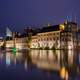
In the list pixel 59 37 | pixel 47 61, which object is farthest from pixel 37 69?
pixel 59 37

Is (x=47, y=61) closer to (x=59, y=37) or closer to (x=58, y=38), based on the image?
(x=59, y=37)

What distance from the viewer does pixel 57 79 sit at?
14258mm

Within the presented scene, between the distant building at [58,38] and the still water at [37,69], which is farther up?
the distant building at [58,38]

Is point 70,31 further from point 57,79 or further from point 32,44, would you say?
point 57,79

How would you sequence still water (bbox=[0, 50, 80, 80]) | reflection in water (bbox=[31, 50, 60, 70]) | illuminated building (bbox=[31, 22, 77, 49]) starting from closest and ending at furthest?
1. still water (bbox=[0, 50, 80, 80])
2. reflection in water (bbox=[31, 50, 60, 70])
3. illuminated building (bbox=[31, 22, 77, 49])

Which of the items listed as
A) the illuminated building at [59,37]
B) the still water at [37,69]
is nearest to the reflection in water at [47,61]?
the still water at [37,69]

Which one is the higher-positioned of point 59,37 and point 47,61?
point 59,37

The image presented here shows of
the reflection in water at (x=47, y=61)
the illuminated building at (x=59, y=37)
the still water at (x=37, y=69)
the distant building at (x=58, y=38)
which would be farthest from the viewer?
the distant building at (x=58, y=38)

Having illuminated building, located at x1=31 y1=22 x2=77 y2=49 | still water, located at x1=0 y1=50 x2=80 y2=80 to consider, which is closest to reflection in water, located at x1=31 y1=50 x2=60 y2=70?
still water, located at x1=0 y1=50 x2=80 y2=80

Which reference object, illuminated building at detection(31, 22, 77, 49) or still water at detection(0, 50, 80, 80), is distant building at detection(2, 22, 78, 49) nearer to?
illuminated building at detection(31, 22, 77, 49)

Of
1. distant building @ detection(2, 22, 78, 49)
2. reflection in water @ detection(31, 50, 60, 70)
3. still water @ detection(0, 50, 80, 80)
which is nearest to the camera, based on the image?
still water @ detection(0, 50, 80, 80)

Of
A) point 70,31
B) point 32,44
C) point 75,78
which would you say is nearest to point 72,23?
point 70,31

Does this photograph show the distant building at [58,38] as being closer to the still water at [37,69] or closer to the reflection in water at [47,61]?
the reflection in water at [47,61]

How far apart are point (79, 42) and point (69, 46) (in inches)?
414
